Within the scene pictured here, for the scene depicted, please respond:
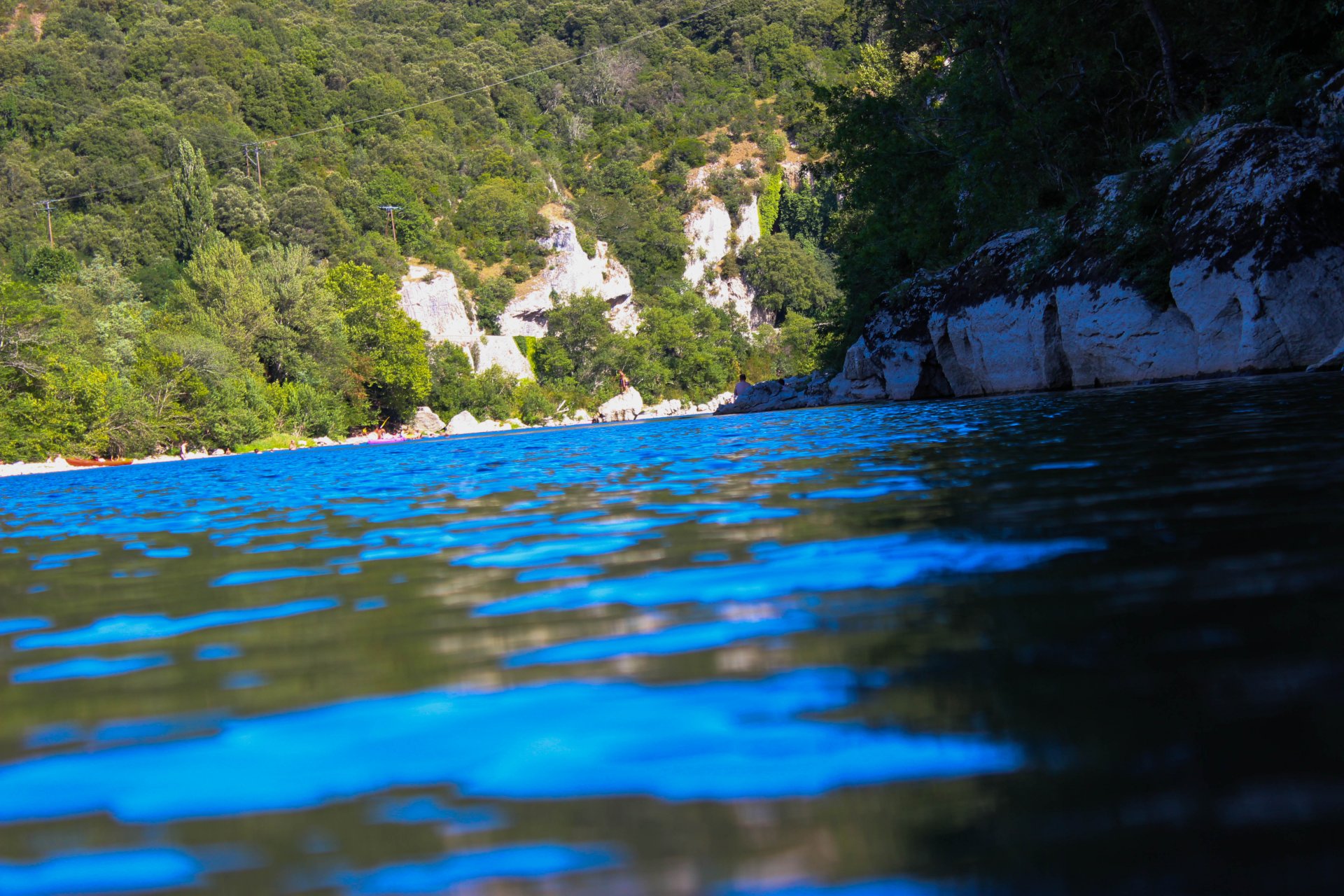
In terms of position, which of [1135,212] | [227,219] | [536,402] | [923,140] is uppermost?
[227,219]

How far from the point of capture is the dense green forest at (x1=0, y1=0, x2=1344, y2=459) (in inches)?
750

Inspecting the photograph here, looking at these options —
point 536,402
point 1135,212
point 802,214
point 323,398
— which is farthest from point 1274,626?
point 802,214

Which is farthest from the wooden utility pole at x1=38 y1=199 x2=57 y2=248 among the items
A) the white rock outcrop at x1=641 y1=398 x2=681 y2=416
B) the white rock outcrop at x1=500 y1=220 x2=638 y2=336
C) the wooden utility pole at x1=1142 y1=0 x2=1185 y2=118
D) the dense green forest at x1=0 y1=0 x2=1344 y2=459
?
the wooden utility pole at x1=1142 y1=0 x2=1185 y2=118

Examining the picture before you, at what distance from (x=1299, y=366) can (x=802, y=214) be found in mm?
97494

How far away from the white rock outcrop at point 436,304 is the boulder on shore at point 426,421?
8428 millimetres

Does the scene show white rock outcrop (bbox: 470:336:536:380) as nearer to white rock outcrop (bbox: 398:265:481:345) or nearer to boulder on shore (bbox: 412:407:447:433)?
white rock outcrop (bbox: 398:265:481:345)

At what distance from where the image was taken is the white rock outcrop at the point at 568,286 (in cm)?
7825

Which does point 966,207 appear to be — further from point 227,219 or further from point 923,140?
point 227,219

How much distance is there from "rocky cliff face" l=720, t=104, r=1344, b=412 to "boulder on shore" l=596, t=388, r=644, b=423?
176ft

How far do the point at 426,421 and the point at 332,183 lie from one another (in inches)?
984

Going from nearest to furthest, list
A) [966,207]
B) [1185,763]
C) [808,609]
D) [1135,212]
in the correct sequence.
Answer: [1185,763], [808,609], [1135,212], [966,207]

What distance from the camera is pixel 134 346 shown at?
44156 millimetres

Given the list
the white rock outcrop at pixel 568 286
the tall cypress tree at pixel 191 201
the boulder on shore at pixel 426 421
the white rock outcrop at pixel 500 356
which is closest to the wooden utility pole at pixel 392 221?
the white rock outcrop at pixel 568 286

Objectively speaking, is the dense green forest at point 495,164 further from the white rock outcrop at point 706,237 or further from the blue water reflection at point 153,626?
the blue water reflection at point 153,626
